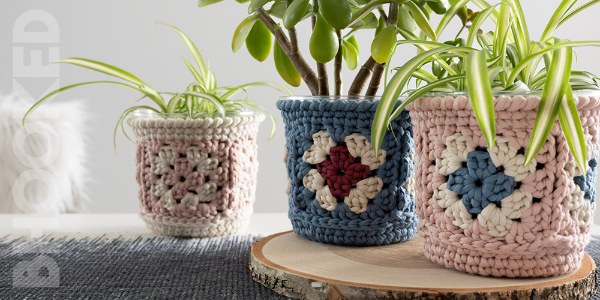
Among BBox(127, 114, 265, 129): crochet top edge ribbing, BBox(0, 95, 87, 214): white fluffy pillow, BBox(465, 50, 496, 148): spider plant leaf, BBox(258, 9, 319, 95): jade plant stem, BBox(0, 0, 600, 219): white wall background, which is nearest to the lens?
BBox(465, 50, 496, 148): spider plant leaf

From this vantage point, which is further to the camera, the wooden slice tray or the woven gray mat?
the woven gray mat

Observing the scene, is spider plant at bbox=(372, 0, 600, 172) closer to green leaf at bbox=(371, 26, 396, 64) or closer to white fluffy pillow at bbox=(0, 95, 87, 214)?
green leaf at bbox=(371, 26, 396, 64)

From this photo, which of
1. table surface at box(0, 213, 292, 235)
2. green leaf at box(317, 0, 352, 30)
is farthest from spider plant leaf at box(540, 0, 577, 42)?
table surface at box(0, 213, 292, 235)

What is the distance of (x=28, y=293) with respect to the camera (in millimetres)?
690

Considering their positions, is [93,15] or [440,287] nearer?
[440,287]

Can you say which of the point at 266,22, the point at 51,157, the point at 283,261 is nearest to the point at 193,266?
the point at 283,261

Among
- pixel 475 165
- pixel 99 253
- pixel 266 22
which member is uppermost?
pixel 266 22

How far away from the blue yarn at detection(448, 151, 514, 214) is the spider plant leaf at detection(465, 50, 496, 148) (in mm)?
66

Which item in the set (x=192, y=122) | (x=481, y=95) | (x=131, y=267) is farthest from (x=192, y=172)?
(x=481, y=95)

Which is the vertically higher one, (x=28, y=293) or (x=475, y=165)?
(x=475, y=165)

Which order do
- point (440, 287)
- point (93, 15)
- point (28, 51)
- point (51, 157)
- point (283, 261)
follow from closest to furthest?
point (440, 287), point (283, 261), point (28, 51), point (51, 157), point (93, 15)

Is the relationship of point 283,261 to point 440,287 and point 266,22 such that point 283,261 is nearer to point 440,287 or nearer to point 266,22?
point 440,287

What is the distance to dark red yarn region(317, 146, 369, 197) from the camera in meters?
0.78

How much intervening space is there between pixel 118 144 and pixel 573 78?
1.64 m
